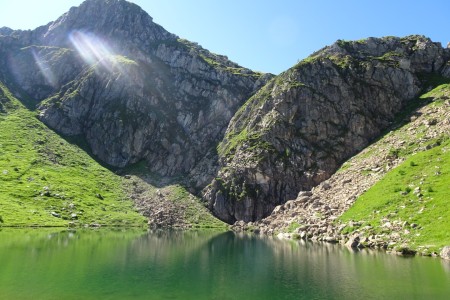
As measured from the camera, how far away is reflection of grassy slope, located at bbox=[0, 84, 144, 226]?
127294 millimetres

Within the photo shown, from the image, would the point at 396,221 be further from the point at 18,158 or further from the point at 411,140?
the point at 18,158

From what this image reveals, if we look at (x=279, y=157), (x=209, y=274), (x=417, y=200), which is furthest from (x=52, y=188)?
(x=417, y=200)

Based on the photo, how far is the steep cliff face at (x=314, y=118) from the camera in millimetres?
155750

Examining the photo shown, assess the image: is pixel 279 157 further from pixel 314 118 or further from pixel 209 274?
pixel 209 274

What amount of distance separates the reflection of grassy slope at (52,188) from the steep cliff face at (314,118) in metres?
45.8

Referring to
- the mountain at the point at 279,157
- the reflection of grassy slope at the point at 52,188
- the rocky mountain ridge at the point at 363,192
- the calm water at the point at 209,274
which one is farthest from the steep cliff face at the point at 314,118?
the calm water at the point at 209,274

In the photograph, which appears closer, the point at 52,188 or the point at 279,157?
the point at 52,188

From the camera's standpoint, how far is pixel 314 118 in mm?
172625

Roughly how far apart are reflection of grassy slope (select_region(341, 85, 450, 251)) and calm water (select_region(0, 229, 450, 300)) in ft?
32.9

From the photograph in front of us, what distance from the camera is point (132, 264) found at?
58031 mm

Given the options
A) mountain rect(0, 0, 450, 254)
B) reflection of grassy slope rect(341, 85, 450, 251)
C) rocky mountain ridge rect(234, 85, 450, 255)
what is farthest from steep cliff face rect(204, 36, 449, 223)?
reflection of grassy slope rect(341, 85, 450, 251)

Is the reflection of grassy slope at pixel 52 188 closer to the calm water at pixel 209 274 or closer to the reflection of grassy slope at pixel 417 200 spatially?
the calm water at pixel 209 274

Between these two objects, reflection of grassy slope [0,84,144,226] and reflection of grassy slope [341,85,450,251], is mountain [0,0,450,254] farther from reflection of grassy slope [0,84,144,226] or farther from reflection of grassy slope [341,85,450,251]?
reflection of grassy slope [341,85,450,251]

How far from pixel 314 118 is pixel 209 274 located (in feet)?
434
